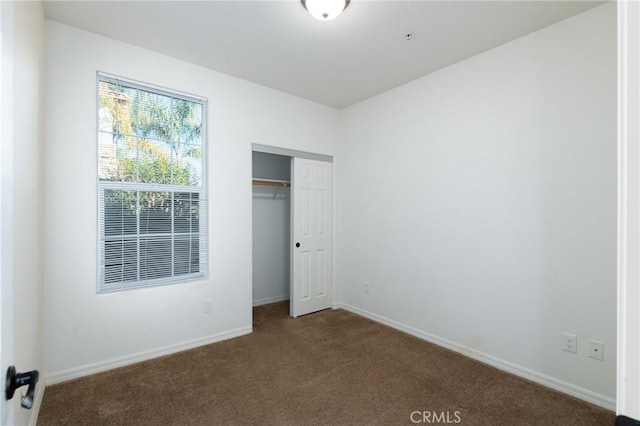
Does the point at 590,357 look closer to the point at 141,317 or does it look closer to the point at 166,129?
the point at 141,317

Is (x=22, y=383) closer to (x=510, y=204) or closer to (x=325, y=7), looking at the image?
(x=325, y=7)

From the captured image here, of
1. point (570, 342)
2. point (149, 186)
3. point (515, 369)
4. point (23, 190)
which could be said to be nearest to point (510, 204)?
point (570, 342)

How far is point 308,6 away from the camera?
2061mm

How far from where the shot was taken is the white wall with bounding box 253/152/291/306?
4336 millimetres

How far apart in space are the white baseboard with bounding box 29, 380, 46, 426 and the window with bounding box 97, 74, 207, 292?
724mm

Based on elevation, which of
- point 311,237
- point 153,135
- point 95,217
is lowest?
point 311,237

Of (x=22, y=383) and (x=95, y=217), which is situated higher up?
(x=95, y=217)

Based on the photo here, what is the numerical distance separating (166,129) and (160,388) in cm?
223

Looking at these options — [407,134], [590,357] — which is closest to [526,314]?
[590,357]

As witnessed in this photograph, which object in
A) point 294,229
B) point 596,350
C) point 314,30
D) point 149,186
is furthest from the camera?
point 294,229

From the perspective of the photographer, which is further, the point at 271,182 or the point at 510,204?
the point at 271,182

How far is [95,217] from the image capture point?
8.17ft

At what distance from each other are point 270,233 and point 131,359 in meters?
2.29

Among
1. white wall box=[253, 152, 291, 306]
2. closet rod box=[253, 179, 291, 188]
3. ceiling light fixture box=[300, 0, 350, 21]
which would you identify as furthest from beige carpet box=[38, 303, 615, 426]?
ceiling light fixture box=[300, 0, 350, 21]
